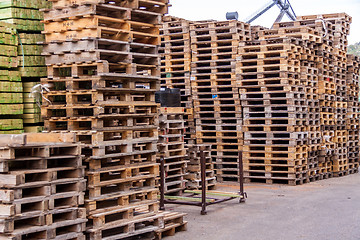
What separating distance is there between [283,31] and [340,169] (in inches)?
194

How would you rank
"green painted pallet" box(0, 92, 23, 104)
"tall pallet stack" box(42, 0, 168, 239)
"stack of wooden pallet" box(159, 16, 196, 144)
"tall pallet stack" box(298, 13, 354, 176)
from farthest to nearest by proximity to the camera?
1. "tall pallet stack" box(298, 13, 354, 176)
2. "stack of wooden pallet" box(159, 16, 196, 144)
3. "green painted pallet" box(0, 92, 23, 104)
4. "tall pallet stack" box(42, 0, 168, 239)

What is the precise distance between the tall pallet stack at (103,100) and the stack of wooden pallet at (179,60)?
275 inches

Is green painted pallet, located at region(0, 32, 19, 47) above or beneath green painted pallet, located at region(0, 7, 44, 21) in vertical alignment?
beneath

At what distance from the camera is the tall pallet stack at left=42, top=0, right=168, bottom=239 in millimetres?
7457

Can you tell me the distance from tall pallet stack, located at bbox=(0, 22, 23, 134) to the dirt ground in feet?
10.7

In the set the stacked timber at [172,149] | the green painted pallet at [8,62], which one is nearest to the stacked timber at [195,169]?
the stacked timber at [172,149]

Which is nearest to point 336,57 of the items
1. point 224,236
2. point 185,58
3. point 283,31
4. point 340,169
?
point 283,31

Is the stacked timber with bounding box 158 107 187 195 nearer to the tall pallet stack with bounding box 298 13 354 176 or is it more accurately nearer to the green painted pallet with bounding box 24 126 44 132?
the green painted pallet with bounding box 24 126 44 132

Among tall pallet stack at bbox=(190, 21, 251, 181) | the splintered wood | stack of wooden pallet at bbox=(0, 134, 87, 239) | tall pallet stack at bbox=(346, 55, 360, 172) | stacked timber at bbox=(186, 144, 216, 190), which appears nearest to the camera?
stack of wooden pallet at bbox=(0, 134, 87, 239)

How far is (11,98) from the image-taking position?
8.21m

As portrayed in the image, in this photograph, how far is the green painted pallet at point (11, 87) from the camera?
8102 mm

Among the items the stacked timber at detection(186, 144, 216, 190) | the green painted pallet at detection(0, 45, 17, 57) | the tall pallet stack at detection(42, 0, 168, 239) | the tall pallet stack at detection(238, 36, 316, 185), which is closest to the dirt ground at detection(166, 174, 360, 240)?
the stacked timber at detection(186, 144, 216, 190)

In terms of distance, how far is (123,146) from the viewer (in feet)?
25.9

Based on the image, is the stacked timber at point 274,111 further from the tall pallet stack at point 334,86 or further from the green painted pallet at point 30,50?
the green painted pallet at point 30,50
